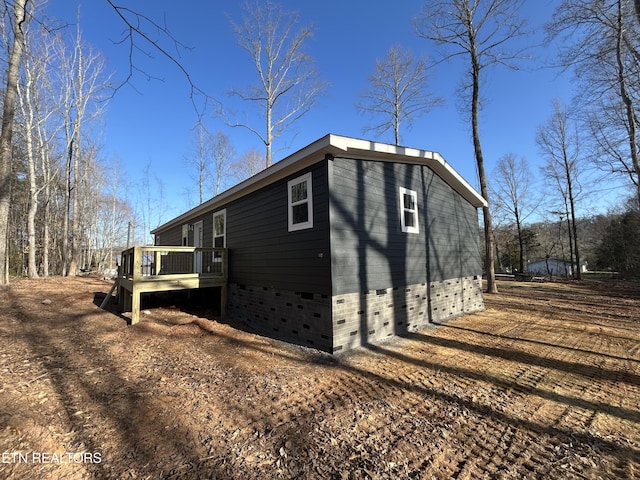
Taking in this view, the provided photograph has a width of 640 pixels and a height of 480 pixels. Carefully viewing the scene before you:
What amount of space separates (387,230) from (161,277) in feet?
18.0

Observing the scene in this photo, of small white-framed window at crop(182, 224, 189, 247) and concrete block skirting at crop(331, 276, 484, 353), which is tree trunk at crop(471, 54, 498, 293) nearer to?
concrete block skirting at crop(331, 276, 484, 353)

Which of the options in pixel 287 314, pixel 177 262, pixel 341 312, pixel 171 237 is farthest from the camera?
pixel 171 237

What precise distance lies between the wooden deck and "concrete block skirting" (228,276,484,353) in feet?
2.11

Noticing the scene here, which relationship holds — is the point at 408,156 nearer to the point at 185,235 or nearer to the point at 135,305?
the point at 135,305

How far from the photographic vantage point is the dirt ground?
2.20 meters

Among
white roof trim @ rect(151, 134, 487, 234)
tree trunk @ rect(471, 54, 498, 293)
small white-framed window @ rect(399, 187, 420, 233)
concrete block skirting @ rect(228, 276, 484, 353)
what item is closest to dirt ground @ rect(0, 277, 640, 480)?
concrete block skirting @ rect(228, 276, 484, 353)

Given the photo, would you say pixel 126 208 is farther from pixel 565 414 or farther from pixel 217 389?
pixel 565 414

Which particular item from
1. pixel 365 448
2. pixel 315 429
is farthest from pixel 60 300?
pixel 365 448

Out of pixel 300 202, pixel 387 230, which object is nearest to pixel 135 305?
pixel 300 202

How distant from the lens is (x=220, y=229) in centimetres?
925

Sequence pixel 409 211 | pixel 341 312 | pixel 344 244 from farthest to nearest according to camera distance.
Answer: pixel 409 211, pixel 344 244, pixel 341 312

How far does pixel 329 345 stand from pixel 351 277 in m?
1.29

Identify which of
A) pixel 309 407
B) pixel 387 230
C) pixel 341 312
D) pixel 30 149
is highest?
pixel 30 149

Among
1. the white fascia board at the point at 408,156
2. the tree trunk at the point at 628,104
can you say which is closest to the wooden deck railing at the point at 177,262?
the white fascia board at the point at 408,156
